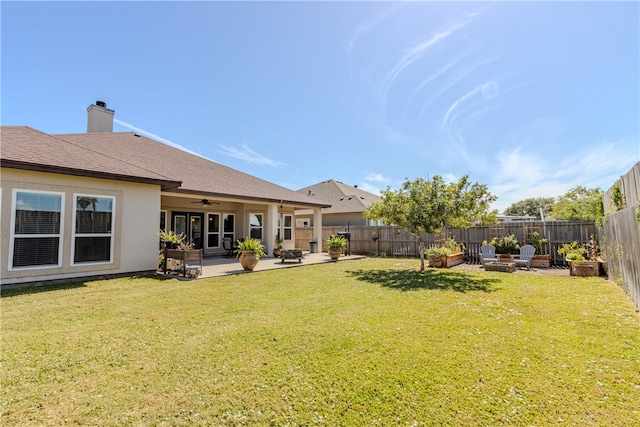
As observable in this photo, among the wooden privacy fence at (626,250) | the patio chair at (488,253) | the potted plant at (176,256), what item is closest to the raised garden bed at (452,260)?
the patio chair at (488,253)

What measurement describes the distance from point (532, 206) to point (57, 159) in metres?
64.8

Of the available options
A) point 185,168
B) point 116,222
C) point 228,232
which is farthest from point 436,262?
point 185,168

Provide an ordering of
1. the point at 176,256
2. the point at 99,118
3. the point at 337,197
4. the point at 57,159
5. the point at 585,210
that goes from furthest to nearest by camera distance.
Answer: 1. the point at 337,197
2. the point at 99,118
3. the point at 585,210
4. the point at 176,256
5. the point at 57,159

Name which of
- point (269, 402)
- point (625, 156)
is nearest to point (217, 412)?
point (269, 402)

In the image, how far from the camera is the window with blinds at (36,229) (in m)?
7.09

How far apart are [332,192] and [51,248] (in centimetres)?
2119

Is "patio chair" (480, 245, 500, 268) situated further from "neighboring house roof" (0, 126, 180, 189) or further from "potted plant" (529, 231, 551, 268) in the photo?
"neighboring house roof" (0, 126, 180, 189)

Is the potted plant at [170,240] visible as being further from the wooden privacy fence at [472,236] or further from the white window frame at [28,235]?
the wooden privacy fence at [472,236]

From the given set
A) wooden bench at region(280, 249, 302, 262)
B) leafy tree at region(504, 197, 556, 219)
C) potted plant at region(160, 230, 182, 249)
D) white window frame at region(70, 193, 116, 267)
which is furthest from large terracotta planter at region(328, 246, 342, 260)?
leafy tree at region(504, 197, 556, 219)

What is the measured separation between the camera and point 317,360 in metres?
3.42

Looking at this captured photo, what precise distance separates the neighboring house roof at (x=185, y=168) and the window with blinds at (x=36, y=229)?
335 centimetres

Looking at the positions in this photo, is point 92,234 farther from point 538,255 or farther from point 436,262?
point 538,255

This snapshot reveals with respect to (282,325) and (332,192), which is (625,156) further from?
(282,325)

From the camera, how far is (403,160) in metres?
20.3
